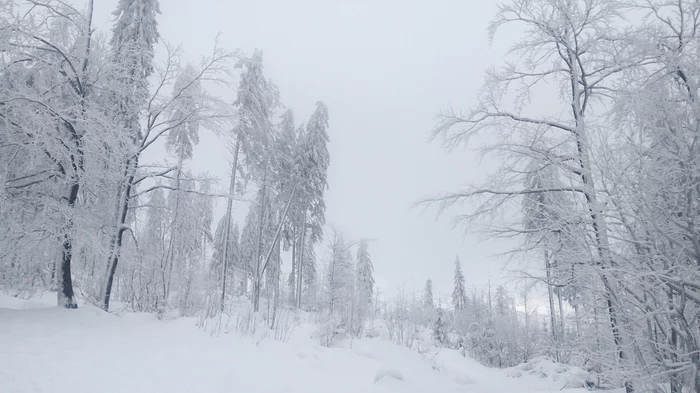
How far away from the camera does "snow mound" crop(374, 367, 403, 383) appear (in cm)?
605

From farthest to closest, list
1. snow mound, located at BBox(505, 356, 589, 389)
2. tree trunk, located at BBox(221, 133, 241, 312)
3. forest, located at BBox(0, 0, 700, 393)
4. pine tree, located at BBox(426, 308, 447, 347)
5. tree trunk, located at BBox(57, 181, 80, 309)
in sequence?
pine tree, located at BBox(426, 308, 447, 347)
tree trunk, located at BBox(221, 133, 241, 312)
snow mound, located at BBox(505, 356, 589, 389)
tree trunk, located at BBox(57, 181, 80, 309)
forest, located at BBox(0, 0, 700, 393)

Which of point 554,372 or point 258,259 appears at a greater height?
point 258,259

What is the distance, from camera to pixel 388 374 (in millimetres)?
6121

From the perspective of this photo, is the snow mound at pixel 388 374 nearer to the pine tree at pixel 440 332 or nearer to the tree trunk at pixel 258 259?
the tree trunk at pixel 258 259

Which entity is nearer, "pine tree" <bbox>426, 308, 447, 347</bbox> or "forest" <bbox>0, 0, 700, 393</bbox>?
"forest" <bbox>0, 0, 700, 393</bbox>

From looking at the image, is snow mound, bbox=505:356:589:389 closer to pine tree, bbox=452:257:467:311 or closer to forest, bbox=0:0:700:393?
forest, bbox=0:0:700:393

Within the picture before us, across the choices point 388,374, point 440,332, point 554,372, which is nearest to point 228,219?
point 388,374

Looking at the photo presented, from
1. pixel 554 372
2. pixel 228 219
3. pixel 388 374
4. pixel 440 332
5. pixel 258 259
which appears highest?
pixel 228 219

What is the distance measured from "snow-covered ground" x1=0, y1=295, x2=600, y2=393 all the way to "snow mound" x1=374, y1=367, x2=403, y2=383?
0.04 ft

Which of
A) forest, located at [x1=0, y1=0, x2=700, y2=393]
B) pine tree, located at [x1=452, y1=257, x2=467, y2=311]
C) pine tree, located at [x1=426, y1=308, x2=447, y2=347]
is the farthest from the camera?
pine tree, located at [x1=452, y1=257, x2=467, y2=311]

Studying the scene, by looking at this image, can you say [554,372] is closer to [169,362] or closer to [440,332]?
[440,332]

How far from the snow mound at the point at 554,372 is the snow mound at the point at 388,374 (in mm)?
6339

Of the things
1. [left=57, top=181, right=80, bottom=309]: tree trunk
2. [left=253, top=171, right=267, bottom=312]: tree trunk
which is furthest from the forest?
[left=253, top=171, right=267, bottom=312]: tree trunk

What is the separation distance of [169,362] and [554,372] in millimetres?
11262
